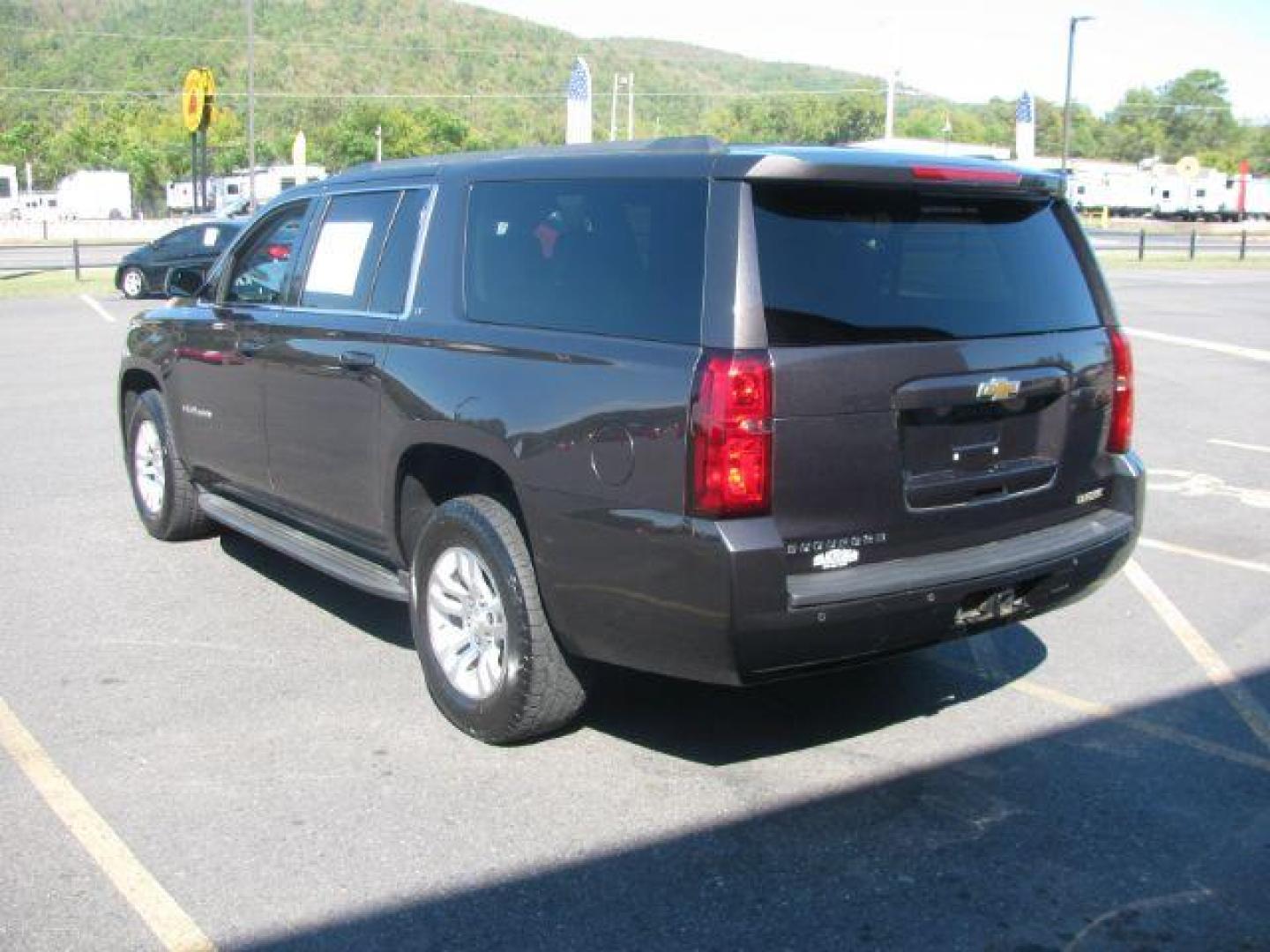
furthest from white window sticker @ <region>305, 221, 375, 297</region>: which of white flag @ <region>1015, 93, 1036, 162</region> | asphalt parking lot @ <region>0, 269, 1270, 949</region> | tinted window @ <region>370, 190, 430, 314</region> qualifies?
white flag @ <region>1015, 93, 1036, 162</region>

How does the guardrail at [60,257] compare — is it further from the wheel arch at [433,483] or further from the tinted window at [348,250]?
the wheel arch at [433,483]

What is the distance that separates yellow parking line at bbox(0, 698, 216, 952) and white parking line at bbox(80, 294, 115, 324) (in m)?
17.5

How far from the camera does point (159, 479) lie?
7.38 metres

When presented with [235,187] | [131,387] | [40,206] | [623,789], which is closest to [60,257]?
[235,187]

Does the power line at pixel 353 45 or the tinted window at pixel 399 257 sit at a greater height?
the power line at pixel 353 45

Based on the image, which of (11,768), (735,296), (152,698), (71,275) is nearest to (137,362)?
(152,698)

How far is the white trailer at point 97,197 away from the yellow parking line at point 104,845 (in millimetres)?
76700

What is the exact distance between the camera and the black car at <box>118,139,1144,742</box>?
3850mm

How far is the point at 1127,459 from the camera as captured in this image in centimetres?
498

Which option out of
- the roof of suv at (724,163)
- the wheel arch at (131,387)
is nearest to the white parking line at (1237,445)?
the roof of suv at (724,163)

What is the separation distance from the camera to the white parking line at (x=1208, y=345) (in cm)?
1673

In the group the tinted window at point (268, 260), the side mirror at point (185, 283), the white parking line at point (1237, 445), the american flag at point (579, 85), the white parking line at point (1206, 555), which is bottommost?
the white parking line at point (1206, 555)

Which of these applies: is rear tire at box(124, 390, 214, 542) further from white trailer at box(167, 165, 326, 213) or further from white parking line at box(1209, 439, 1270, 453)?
white trailer at box(167, 165, 326, 213)

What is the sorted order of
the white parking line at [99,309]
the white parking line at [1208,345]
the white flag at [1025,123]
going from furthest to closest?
1. the white flag at [1025,123]
2. the white parking line at [99,309]
3. the white parking line at [1208,345]
